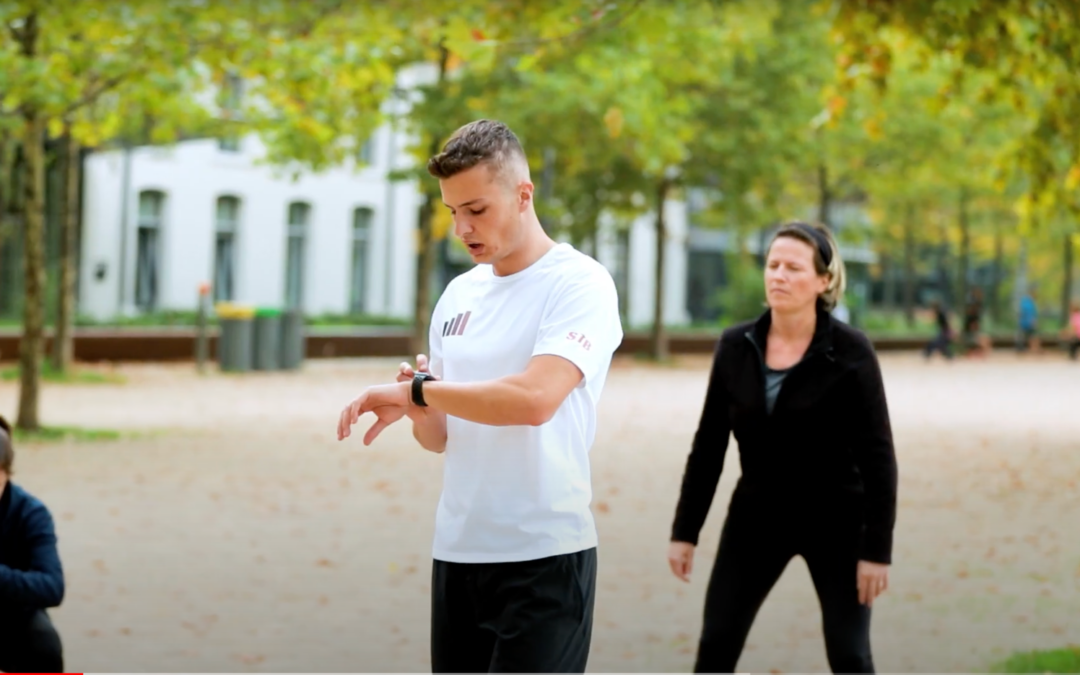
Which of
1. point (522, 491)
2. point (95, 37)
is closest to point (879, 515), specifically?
point (522, 491)

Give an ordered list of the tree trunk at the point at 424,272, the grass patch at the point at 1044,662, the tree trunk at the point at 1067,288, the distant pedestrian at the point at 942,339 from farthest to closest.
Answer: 1. the tree trunk at the point at 1067,288
2. the distant pedestrian at the point at 942,339
3. the tree trunk at the point at 424,272
4. the grass patch at the point at 1044,662

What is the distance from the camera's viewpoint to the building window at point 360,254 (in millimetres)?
42875

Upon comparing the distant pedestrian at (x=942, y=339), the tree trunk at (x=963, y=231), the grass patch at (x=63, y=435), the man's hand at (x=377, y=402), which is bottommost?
the grass patch at (x=63, y=435)

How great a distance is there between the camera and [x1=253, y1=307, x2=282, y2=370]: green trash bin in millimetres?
28031

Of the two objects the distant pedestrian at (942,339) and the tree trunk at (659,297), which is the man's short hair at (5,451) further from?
the distant pedestrian at (942,339)

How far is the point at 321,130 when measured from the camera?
15.8 m

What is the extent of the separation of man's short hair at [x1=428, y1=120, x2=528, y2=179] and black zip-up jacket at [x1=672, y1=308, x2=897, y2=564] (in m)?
1.51

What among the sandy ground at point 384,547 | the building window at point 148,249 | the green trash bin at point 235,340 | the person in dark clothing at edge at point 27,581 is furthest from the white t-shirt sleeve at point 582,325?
the building window at point 148,249

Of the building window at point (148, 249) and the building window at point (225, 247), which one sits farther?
the building window at point (225, 247)

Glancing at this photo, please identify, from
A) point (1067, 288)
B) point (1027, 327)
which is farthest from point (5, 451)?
point (1067, 288)

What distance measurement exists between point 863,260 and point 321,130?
52251 mm

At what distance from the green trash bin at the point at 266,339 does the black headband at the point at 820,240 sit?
24007 mm

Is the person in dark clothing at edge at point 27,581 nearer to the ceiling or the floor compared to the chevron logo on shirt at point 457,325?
nearer to the floor

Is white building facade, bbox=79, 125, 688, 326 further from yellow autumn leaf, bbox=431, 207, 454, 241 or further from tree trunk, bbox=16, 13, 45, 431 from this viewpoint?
tree trunk, bbox=16, 13, 45, 431
